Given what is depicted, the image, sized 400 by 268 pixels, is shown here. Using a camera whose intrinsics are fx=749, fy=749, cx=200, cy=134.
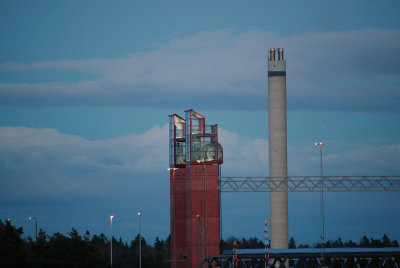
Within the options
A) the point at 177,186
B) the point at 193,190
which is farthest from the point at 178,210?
the point at 193,190

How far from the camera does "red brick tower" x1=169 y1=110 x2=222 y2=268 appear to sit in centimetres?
8550

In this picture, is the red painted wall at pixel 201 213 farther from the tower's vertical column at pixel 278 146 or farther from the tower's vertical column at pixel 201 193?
the tower's vertical column at pixel 278 146

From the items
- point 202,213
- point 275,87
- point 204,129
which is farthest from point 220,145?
point 275,87

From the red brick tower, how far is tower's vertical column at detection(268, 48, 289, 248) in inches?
533

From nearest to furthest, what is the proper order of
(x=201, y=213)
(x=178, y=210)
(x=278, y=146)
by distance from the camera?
(x=201, y=213) → (x=178, y=210) → (x=278, y=146)

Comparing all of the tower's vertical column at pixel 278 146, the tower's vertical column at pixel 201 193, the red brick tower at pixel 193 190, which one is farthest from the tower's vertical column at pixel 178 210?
the tower's vertical column at pixel 278 146

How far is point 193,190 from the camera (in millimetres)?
86375

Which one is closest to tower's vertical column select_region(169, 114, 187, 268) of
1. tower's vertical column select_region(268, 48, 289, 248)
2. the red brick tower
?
the red brick tower

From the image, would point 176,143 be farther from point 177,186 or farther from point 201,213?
point 201,213

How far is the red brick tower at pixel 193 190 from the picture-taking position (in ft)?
281

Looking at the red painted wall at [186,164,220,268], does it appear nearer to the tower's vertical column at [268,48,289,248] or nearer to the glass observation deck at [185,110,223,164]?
the glass observation deck at [185,110,223,164]

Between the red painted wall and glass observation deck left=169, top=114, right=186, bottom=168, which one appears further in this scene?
glass observation deck left=169, top=114, right=186, bottom=168

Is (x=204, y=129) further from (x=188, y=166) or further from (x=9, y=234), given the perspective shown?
(x=9, y=234)

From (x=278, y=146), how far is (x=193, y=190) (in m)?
19.3
